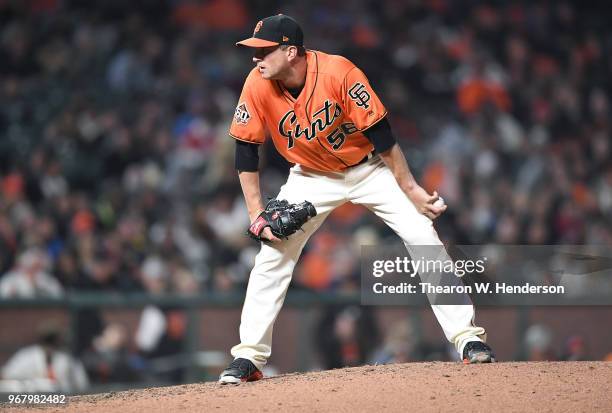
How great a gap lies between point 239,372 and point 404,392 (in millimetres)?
898

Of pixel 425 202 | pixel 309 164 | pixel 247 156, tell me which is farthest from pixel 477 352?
pixel 247 156

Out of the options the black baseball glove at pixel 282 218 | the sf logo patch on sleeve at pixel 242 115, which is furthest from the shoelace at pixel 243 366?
the sf logo patch on sleeve at pixel 242 115

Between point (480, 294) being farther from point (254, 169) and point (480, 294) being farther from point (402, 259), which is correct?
Answer: point (254, 169)

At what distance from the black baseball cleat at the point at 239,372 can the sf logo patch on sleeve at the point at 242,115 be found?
1.24m

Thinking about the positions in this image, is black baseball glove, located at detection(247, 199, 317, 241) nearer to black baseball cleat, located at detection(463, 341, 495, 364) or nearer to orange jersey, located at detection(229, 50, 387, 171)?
orange jersey, located at detection(229, 50, 387, 171)

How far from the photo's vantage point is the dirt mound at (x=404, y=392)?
454cm

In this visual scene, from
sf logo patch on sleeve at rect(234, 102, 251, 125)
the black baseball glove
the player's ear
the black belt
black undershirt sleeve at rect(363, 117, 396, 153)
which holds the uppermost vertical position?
the player's ear

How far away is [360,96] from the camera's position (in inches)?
197

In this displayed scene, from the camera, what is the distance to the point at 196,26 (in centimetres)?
1255

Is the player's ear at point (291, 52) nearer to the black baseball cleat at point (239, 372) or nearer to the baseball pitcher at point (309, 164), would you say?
the baseball pitcher at point (309, 164)

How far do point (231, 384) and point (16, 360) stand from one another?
3798mm

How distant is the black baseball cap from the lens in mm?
4973

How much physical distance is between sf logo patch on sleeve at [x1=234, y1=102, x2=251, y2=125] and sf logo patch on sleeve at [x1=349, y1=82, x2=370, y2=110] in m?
0.55

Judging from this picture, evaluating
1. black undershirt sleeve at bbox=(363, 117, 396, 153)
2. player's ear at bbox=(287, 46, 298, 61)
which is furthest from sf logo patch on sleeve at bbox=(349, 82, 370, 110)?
player's ear at bbox=(287, 46, 298, 61)
